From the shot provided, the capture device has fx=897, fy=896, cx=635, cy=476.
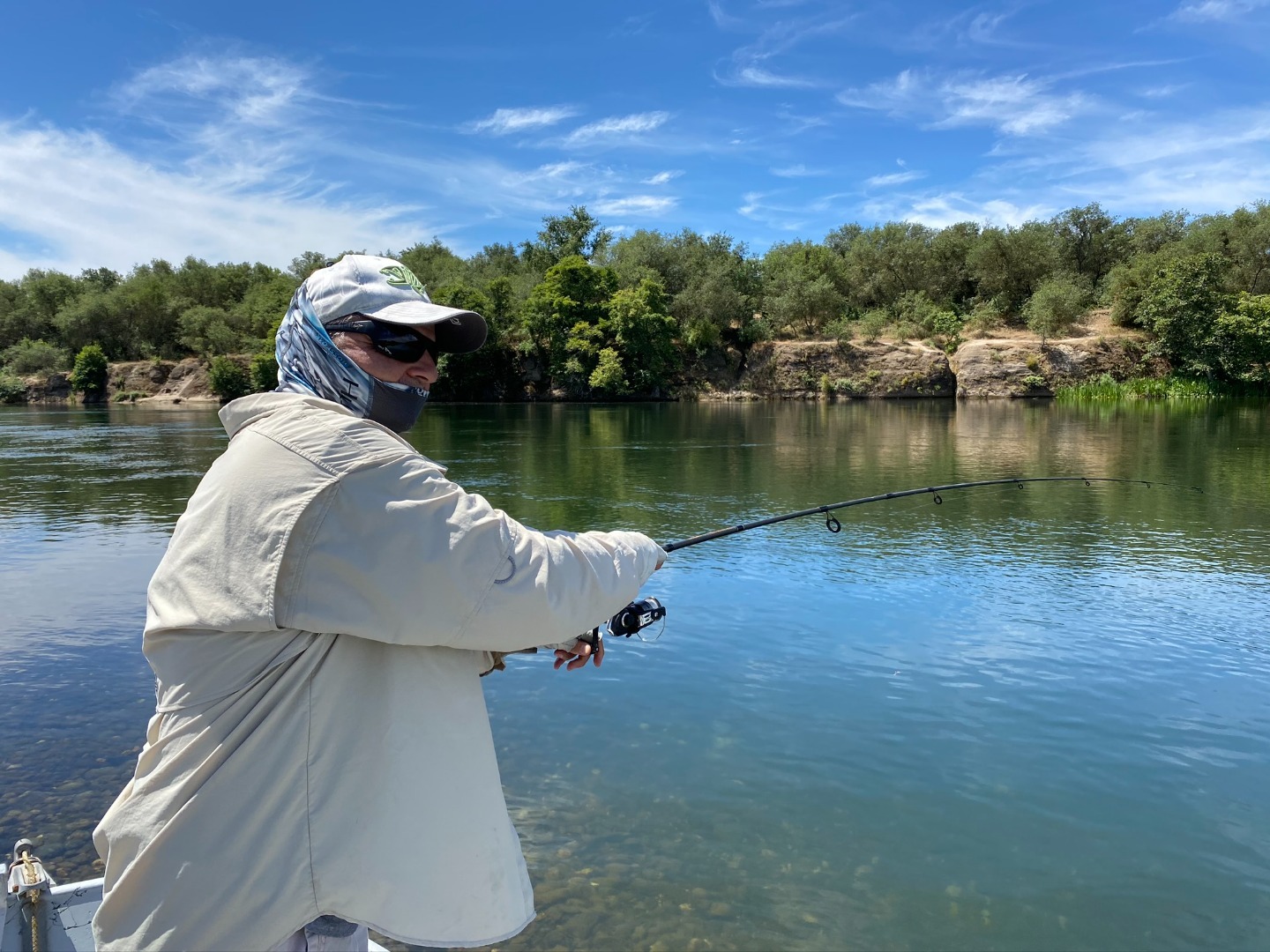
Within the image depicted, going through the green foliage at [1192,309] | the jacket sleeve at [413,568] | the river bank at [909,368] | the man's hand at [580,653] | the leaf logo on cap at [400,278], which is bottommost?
the man's hand at [580,653]

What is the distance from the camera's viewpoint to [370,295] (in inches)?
83.0

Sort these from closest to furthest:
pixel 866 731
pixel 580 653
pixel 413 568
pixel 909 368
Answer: pixel 413 568
pixel 580 653
pixel 866 731
pixel 909 368

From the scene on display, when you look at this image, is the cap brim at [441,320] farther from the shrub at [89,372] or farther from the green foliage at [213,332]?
the shrub at [89,372]

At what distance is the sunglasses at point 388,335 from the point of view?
6.93ft

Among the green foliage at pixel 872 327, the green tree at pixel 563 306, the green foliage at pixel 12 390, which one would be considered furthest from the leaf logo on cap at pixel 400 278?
the green foliage at pixel 12 390

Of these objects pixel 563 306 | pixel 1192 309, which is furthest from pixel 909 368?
pixel 563 306

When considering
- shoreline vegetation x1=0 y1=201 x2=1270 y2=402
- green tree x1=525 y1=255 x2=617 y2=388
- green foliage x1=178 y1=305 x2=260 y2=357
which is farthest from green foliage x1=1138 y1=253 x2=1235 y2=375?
green foliage x1=178 y1=305 x2=260 y2=357

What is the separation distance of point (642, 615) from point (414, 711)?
1.53 metres

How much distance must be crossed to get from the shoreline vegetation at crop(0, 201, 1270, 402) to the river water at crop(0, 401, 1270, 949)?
4940 centimetres

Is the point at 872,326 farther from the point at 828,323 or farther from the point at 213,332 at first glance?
the point at 213,332

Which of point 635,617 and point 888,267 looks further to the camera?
point 888,267

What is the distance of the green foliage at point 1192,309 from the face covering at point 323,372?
6742cm

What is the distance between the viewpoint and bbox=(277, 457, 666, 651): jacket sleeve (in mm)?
1722

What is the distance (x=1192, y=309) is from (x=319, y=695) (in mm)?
68614
